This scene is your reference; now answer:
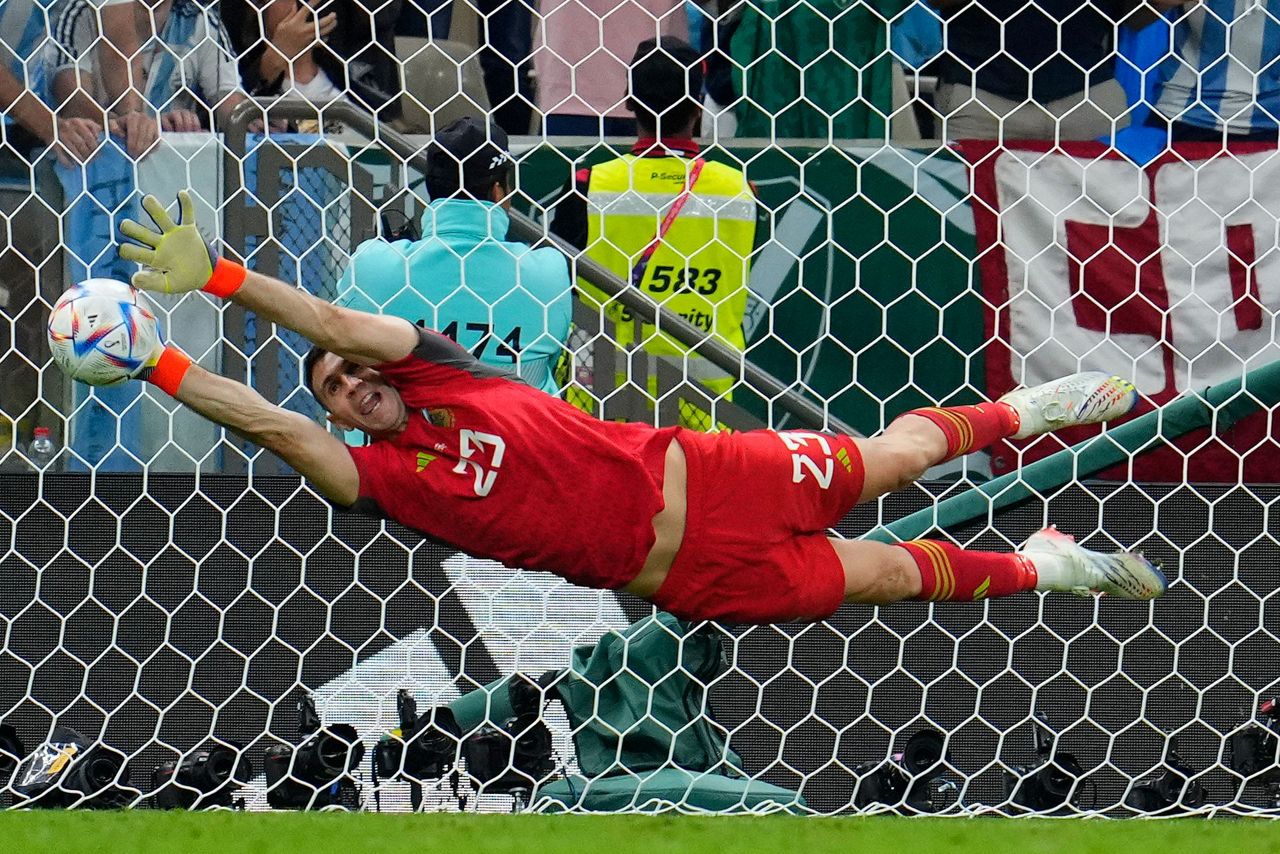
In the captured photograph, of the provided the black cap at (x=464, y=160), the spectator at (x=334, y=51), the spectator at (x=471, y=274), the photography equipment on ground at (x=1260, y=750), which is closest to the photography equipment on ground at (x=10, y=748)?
the spectator at (x=471, y=274)

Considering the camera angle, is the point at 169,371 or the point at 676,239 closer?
the point at 169,371

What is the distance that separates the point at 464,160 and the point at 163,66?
128 centimetres

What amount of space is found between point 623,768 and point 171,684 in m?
1.16

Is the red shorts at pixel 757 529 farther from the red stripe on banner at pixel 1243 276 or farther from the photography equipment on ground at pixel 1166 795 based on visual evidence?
the red stripe on banner at pixel 1243 276

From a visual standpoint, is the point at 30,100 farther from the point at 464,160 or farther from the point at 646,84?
the point at 646,84

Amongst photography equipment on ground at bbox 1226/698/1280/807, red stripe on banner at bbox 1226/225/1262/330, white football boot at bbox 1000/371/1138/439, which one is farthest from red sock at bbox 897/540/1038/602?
red stripe on banner at bbox 1226/225/1262/330

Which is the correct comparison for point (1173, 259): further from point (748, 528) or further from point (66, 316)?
point (66, 316)

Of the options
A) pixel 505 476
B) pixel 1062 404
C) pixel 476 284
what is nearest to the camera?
pixel 505 476

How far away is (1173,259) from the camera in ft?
17.7

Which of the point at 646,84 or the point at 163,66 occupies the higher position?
the point at 646,84

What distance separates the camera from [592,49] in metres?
5.51

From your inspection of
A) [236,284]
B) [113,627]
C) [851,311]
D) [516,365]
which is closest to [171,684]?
[113,627]

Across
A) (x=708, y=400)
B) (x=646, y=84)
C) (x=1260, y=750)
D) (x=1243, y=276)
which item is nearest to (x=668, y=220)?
(x=646, y=84)

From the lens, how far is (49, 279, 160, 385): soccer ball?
3299mm
